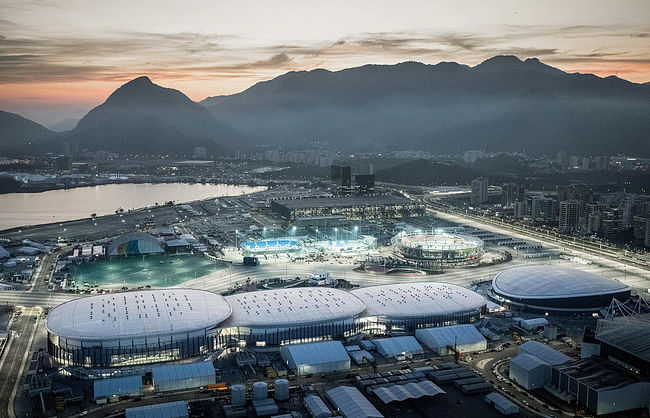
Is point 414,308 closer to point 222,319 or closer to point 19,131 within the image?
point 222,319

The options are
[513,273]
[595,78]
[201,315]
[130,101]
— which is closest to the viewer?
[201,315]

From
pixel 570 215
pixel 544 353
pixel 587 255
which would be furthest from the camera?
pixel 570 215

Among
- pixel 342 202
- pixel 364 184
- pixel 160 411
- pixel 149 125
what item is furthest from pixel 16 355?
pixel 149 125

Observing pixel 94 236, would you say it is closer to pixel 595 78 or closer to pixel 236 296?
pixel 236 296

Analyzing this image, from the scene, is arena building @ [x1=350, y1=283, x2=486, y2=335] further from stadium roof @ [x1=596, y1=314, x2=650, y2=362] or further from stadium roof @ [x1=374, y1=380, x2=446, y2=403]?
stadium roof @ [x1=596, y1=314, x2=650, y2=362]

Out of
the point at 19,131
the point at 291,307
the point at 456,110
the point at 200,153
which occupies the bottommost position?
the point at 291,307

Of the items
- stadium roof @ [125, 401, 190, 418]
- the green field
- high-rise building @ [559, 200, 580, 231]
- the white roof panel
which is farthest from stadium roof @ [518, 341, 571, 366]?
high-rise building @ [559, 200, 580, 231]

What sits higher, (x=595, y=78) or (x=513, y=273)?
(x=595, y=78)

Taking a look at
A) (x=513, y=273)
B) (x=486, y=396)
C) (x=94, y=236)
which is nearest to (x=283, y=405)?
(x=486, y=396)
